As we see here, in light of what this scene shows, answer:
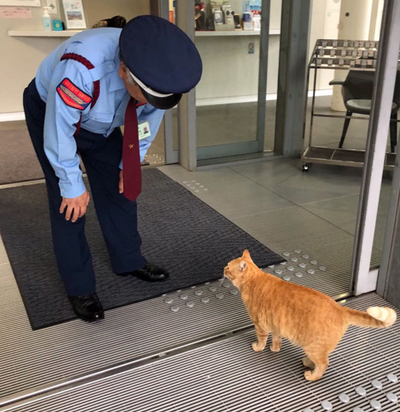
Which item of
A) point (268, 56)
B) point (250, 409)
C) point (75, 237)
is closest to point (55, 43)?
point (268, 56)

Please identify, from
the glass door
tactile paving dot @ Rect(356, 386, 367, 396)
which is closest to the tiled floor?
the glass door

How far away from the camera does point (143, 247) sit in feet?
8.16

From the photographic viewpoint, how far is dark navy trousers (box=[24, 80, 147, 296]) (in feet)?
5.63

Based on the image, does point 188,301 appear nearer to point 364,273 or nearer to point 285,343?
point 285,343

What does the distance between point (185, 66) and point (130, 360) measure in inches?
42.0

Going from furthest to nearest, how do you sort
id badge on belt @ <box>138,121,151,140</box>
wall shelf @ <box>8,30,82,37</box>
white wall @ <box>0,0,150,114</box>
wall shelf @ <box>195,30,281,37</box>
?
white wall @ <box>0,0,150,114</box> → wall shelf @ <box>8,30,82,37</box> → wall shelf @ <box>195,30,281,37</box> → id badge on belt @ <box>138,121,151,140</box>

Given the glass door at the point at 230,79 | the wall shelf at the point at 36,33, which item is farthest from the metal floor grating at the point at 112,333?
the wall shelf at the point at 36,33

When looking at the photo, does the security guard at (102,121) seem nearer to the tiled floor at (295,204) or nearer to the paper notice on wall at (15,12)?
the tiled floor at (295,204)

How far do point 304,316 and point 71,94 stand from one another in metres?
1.04

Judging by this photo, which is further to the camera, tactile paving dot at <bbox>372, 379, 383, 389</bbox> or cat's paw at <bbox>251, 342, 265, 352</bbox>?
cat's paw at <bbox>251, 342, 265, 352</bbox>

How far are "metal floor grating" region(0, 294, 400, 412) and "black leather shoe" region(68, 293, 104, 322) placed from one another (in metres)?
0.34

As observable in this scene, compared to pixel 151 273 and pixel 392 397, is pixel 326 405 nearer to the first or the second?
pixel 392 397

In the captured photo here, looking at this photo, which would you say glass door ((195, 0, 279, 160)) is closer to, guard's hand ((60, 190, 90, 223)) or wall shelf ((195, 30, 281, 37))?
wall shelf ((195, 30, 281, 37))

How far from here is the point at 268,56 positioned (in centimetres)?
382
